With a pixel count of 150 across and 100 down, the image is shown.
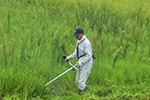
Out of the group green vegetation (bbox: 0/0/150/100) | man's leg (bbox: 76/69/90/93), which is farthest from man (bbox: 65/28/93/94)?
green vegetation (bbox: 0/0/150/100)

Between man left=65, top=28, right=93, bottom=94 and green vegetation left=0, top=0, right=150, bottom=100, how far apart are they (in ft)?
0.89

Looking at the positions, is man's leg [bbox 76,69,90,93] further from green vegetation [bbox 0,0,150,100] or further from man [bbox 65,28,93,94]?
green vegetation [bbox 0,0,150,100]

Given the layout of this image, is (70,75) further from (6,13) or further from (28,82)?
(6,13)

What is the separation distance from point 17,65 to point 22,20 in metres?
2.69

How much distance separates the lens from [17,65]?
19.3 feet

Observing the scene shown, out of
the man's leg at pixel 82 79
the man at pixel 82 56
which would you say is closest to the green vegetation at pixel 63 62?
the man's leg at pixel 82 79

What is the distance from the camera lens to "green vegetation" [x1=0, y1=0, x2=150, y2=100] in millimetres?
5254

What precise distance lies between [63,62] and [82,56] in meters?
1.14

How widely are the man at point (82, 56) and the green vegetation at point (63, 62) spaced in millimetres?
270

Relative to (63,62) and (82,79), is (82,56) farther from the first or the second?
(63,62)

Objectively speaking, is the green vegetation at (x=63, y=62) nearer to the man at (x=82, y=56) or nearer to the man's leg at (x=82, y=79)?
the man's leg at (x=82, y=79)

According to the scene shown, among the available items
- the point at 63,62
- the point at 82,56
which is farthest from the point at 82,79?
the point at 63,62

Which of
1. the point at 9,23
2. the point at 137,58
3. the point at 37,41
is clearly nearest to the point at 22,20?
the point at 9,23

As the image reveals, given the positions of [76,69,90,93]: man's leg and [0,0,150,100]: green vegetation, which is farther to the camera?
[76,69,90,93]: man's leg
